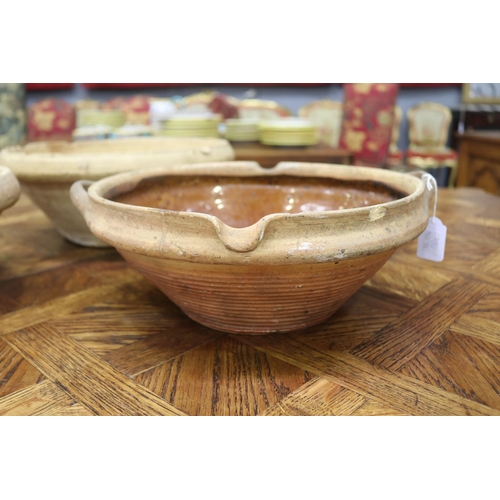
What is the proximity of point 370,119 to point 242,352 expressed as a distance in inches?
92.6

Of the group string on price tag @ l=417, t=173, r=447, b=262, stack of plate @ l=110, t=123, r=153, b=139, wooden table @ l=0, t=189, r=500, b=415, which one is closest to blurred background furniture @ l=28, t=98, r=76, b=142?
stack of plate @ l=110, t=123, r=153, b=139

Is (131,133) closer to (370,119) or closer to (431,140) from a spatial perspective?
(370,119)

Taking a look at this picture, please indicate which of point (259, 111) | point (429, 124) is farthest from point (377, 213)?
point (429, 124)

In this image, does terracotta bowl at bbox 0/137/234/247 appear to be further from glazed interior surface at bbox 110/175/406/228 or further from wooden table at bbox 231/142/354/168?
wooden table at bbox 231/142/354/168

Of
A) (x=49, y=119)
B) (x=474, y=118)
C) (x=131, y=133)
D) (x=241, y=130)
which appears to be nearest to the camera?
(x=131, y=133)

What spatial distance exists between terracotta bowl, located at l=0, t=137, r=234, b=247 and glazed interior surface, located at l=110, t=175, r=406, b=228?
90 millimetres

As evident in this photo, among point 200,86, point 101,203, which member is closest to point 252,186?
point 101,203

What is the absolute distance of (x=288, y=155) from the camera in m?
1.69

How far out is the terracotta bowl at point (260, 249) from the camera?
1.43 ft

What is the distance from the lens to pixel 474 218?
1061 millimetres

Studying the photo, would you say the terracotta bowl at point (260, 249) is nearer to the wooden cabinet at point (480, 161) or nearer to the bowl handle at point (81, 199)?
the bowl handle at point (81, 199)

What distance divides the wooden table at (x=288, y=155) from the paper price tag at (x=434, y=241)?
40.8 inches

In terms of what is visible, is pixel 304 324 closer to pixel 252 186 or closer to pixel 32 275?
pixel 252 186

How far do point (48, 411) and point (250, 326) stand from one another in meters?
0.22
